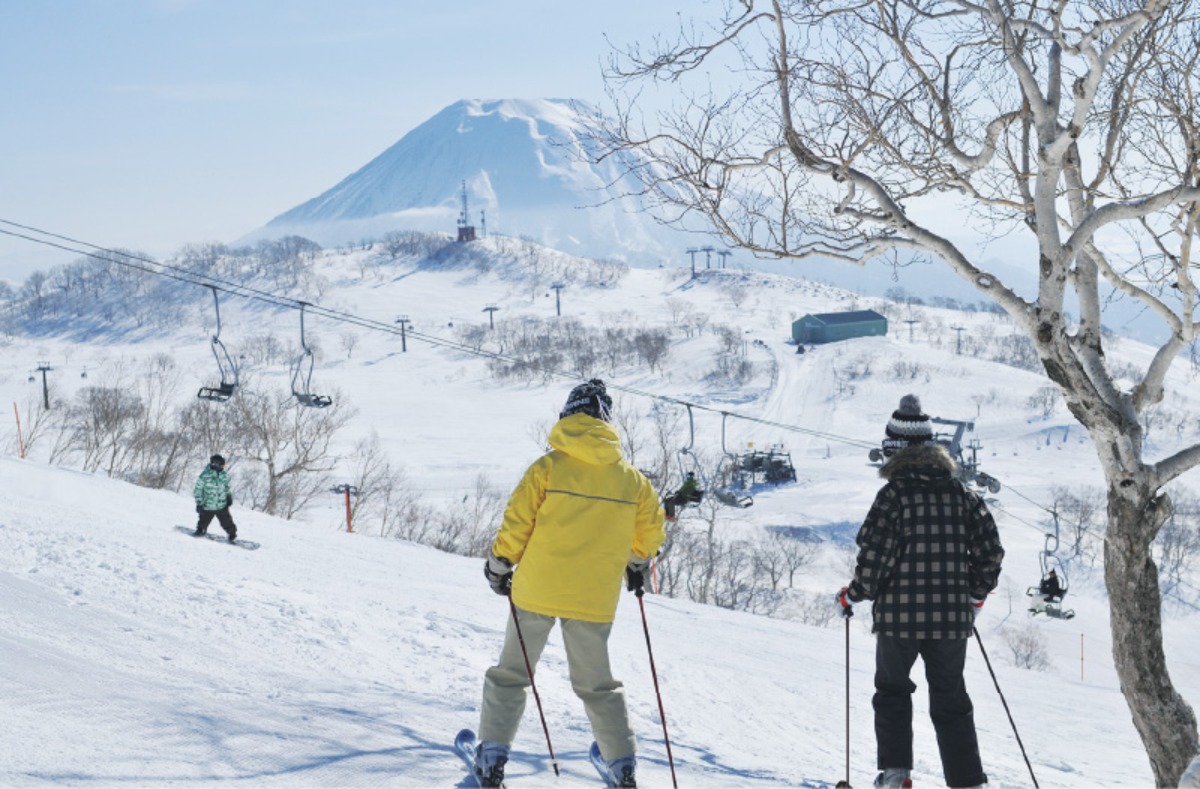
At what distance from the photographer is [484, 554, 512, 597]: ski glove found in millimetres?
4109

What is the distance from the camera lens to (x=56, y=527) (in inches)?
Answer: 373

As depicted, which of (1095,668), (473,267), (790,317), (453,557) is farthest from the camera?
(473,267)

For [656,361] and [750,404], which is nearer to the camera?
[750,404]

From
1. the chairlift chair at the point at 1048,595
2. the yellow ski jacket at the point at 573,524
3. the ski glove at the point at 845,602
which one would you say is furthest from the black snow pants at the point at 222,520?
the chairlift chair at the point at 1048,595

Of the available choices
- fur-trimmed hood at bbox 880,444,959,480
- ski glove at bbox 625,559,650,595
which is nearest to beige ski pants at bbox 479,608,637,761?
ski glove at bbox 625,559,650,595

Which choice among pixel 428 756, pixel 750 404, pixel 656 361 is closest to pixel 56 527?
pixel 428 756

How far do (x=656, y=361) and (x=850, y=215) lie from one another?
90.7 metres

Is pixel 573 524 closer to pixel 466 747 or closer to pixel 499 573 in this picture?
pixel 499 573

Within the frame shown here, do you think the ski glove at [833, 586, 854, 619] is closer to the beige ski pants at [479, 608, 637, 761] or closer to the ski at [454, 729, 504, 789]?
the beige ski pants at [479, 608, 637, 761]

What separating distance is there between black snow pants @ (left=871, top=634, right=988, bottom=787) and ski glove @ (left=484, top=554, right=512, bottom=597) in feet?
5.44

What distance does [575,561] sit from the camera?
3996 mm

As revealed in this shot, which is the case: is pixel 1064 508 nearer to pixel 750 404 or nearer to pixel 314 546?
pixel 750 404

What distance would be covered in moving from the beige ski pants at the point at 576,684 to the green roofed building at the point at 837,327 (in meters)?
102

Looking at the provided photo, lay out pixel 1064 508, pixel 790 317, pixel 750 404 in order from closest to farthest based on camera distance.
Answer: pixel 1064 508 < pixel 750 404 < pixel 790 317
